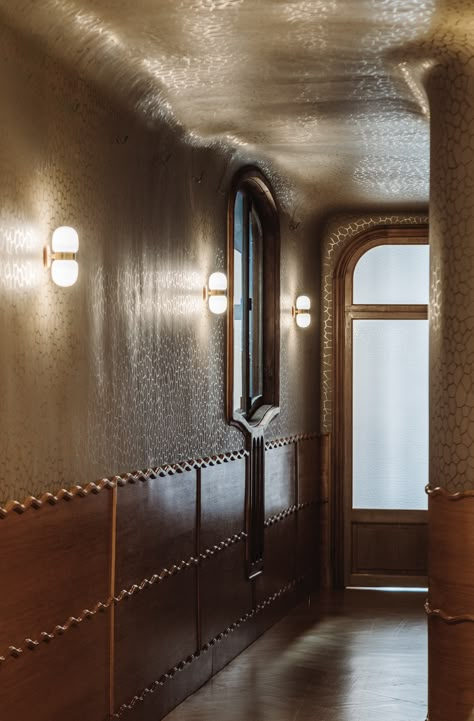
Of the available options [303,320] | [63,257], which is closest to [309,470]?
[303,320]

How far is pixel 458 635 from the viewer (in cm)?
407

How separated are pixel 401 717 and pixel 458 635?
110cm

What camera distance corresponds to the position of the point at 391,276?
8.26 m

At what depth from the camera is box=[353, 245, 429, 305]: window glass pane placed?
8219 mm

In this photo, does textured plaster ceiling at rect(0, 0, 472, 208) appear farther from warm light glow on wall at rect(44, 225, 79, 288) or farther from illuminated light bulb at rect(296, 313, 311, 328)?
illuminated light bulb at rect(296, 313, 311, 328)

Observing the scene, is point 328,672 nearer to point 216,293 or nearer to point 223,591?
point 223,591

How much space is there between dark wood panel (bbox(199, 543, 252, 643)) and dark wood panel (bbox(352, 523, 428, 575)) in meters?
2.07

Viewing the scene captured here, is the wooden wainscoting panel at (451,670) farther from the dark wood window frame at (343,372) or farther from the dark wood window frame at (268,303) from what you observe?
the dark wood window frame at (343,372)

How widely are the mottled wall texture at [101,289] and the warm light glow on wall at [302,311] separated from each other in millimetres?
1587

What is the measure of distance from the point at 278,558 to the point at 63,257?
3.76m

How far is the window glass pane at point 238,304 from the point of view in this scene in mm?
6465

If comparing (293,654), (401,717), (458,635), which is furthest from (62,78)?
(293,654)

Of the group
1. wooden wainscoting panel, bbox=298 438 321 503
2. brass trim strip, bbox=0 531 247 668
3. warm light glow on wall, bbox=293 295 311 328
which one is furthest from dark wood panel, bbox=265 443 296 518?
warm light glow on wall, bbox=293 295 311 328

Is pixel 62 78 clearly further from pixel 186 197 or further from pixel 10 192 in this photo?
pixel 186 197
